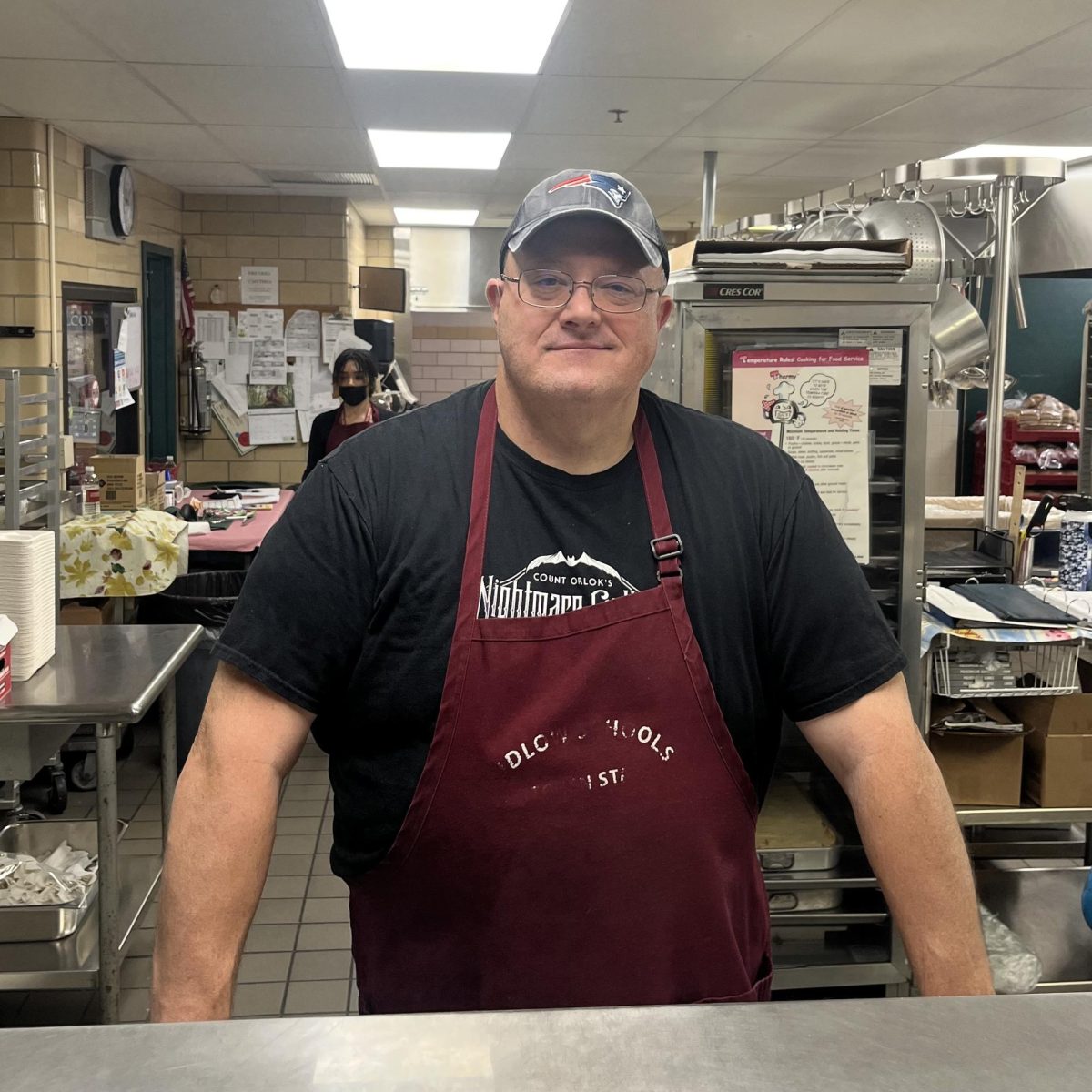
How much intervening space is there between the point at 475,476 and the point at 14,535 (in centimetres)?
186

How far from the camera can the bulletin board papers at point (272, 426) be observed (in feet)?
27.5

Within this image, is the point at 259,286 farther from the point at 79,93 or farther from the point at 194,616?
the point at 194,616

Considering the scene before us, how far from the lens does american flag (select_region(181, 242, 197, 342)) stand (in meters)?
8.03

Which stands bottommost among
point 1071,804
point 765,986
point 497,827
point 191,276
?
point 1071,804

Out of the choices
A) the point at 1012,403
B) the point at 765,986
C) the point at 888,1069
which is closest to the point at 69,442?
the point at 765,986

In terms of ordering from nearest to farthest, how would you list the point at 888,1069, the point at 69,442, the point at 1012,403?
the point at 888,1069, the point at 69,442, the point at 1012,403

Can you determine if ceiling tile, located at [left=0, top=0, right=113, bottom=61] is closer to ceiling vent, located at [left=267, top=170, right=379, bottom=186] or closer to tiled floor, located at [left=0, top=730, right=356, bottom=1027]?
tiled floor, located at [left=0, top=730, right=356, bottom=1027]

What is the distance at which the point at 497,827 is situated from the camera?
1.38 m

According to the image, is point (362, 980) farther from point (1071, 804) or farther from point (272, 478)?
point (272, 478)

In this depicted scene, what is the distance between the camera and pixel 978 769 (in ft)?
9.57

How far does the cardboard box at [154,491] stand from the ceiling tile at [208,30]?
174cm

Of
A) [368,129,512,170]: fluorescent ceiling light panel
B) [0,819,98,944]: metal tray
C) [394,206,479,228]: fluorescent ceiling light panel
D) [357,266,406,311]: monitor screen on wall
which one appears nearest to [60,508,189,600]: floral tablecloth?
[0,819,98,944]: metal tray

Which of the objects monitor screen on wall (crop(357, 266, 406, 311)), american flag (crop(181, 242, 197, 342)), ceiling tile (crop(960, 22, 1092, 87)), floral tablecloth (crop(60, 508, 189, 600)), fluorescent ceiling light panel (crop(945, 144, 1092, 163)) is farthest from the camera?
monitor screen on wall (crop(357, 266, 406, 311))

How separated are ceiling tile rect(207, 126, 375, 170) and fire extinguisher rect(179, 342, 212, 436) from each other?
177 cm
